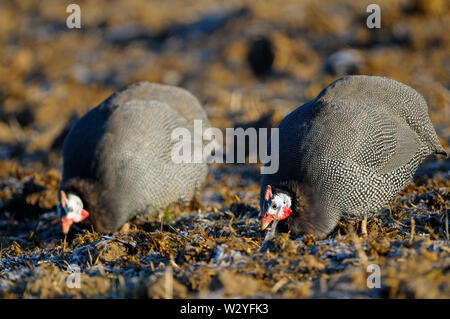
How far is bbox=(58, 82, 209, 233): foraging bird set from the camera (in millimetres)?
4602

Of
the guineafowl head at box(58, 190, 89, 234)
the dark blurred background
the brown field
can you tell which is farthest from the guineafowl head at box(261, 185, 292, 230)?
the dark blurred background

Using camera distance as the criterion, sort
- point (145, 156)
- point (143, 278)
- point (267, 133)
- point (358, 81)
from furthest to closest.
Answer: point (267, 133) < point (145, 156) < point (358, 81) < point (143, 278)

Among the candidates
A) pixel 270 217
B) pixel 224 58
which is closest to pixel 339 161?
pixel 270 217

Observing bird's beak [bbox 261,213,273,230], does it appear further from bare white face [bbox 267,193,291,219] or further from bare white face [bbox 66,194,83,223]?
bare white face [bbox 66,194,83,223]

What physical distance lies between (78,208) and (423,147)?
10.4 ft

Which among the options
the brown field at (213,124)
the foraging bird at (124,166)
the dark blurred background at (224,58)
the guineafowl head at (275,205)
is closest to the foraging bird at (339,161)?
the guineafowl head at (275,205)

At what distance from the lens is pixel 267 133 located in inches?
283

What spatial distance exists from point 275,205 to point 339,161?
60 centimetres

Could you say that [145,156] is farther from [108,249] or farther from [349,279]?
[349,279]

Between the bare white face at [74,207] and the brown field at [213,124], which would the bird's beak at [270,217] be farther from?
the bare white face at [74,207]

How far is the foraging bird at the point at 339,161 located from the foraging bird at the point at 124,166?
1186mm

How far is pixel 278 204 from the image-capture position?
12.7ft

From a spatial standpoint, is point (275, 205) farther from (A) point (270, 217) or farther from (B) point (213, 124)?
(B) point (213, 124)
